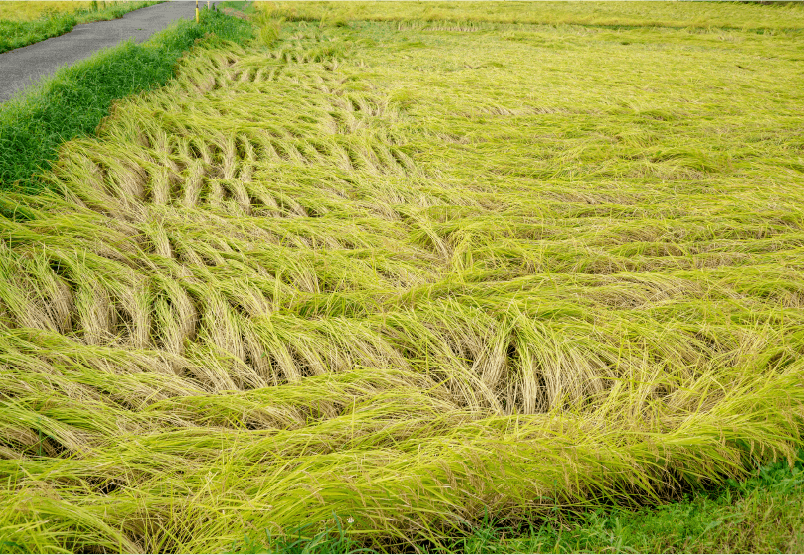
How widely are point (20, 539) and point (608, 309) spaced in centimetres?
239

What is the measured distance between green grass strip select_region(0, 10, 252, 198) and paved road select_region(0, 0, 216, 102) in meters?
0.55

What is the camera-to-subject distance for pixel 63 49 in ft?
25.3

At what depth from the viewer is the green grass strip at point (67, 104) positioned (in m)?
3.29

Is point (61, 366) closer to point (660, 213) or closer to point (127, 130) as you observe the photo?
point (127, 130)

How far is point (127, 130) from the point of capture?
429 centimetres

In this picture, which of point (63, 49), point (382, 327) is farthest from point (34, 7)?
point (382, 327)

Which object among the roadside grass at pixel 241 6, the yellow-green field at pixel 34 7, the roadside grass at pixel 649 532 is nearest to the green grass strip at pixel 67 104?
the roadside grass at pixel 649 532

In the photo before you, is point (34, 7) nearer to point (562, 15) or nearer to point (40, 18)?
point (40, 18)

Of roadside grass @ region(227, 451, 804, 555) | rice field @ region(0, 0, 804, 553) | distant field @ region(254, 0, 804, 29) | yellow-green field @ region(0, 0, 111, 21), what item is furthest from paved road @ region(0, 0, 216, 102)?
roadside grass @ region(227, 451, 804, 555)

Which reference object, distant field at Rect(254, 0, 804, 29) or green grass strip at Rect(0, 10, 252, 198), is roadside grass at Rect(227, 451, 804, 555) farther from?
distant field at Rect(254, 0, 804, 29)

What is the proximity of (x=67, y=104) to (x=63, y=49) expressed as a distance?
183 inches

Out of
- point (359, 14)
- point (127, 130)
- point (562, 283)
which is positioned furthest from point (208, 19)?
point (562, 283)

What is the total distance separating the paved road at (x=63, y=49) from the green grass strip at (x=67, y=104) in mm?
547

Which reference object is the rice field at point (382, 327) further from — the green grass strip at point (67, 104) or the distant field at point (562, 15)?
the distant field at point (562, 15)
